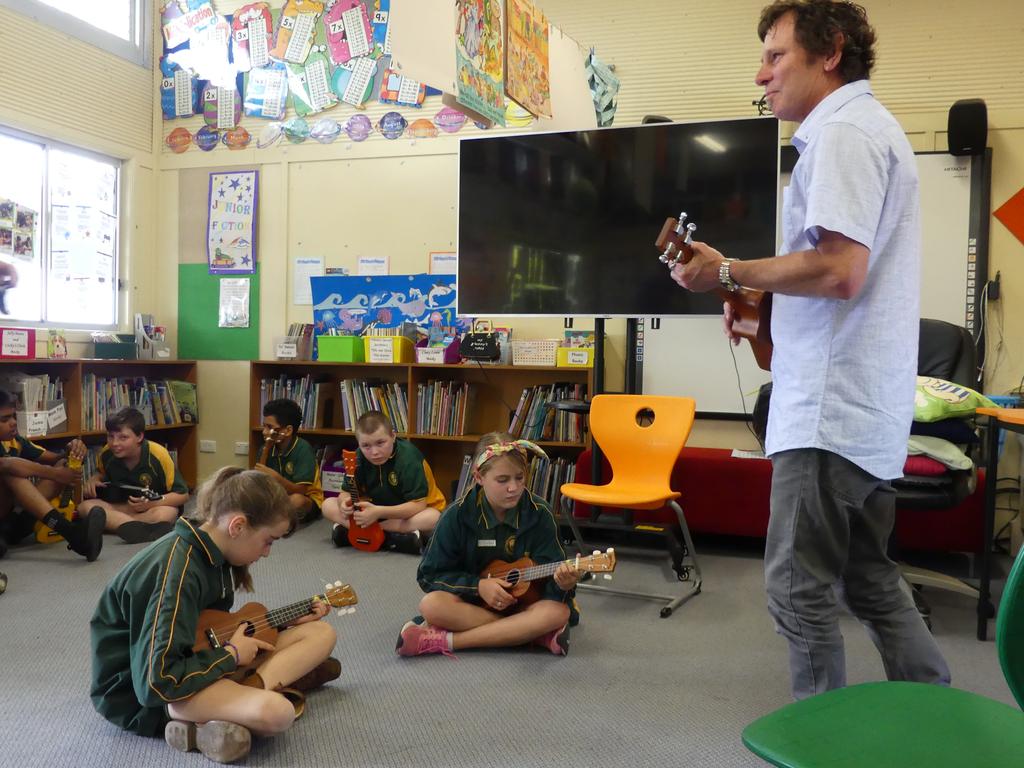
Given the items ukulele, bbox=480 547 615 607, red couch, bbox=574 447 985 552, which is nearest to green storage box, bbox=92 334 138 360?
red couch, bbox=574 447 985 552

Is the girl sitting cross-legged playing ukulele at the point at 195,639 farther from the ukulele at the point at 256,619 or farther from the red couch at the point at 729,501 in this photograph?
the red couch at the point at 729,501

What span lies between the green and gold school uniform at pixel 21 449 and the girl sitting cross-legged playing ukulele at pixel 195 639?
7.37ft

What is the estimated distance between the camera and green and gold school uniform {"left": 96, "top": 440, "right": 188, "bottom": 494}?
13.0 ft

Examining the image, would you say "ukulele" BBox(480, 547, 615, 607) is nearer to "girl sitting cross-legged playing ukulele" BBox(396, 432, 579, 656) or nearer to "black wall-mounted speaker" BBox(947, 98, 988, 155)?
"girl sitting cross-legged playing ukulele" BBox(396, 432, 579, 656)

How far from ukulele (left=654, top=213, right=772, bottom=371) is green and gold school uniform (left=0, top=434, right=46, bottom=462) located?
3.25m

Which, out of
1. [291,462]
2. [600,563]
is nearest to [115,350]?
[291,462]

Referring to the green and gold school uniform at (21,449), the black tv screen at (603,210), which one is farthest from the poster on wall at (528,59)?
the green and gold school uniform at (21,449)

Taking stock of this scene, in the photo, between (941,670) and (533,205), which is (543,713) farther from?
(533,205)

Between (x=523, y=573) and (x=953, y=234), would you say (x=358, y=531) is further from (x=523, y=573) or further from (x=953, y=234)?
(x=953, y=234)

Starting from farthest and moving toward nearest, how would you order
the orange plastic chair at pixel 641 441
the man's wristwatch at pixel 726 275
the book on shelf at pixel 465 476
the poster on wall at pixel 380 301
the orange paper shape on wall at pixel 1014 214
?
the poster on wall at pixel 380 301
the book on shelf at pixel 465 476
the orange paper shape on wall at pixel 1014 214
the orange plastic chair at pixel 641 441
the man's wristwatch at pixel 726 275

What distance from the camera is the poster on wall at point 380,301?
4.85m

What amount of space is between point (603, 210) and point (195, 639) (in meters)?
2.53

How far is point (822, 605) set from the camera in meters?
1.42

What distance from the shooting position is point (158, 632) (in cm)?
167
